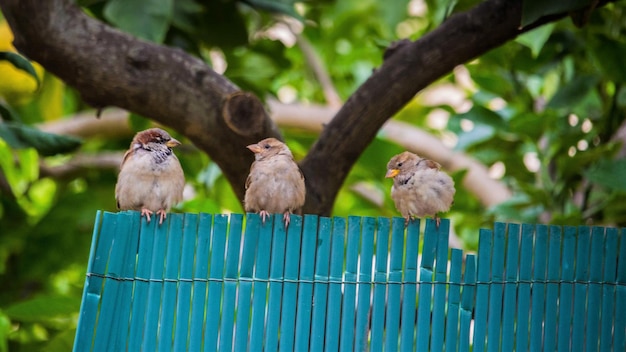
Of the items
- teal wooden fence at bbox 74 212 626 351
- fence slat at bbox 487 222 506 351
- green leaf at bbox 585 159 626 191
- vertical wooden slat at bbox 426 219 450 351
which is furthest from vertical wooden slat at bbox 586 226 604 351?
green leaf at bbox 585 159 626 191

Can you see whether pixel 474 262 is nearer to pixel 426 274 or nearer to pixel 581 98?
pixel 426 274

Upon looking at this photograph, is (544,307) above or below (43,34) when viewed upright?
below

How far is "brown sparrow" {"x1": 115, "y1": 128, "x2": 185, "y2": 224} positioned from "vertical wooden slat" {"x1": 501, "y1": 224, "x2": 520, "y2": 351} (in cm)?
117

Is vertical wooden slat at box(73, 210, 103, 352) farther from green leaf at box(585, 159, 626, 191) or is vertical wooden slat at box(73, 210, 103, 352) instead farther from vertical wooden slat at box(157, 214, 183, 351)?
green leaf at box(585, 159, 626, 191)

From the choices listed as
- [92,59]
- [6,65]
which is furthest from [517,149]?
[6,65]

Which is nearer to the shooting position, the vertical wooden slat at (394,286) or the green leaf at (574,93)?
the vertical wooden slat at (394,286)

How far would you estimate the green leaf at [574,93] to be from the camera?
467cm

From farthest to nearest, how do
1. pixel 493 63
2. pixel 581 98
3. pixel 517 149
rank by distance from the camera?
pixel 517 149 < pixel 493 63 < pixel 581 98

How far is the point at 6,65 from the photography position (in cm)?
572

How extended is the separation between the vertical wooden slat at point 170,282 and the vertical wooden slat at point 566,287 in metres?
1.37

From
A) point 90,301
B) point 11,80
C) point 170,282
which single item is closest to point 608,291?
point 170,282

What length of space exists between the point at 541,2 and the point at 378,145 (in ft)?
4.85

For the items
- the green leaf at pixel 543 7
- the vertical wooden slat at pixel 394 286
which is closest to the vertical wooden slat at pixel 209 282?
the vertical wooden slat at pixel 394 286

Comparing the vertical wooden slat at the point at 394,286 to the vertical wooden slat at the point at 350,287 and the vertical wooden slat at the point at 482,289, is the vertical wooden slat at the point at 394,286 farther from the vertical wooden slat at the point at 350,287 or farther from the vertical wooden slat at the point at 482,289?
the vertical wooden slat at the point at 482,289
